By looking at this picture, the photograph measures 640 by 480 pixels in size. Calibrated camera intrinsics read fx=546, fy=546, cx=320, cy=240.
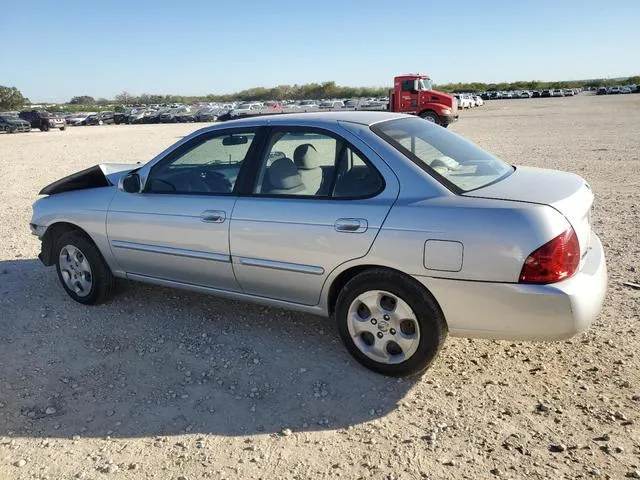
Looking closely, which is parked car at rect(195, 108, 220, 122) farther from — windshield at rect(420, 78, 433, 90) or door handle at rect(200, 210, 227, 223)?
door handle at rect(200, 210, 227, 223)

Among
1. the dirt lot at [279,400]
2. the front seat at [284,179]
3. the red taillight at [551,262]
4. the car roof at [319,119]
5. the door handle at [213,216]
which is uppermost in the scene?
the car roof at [319,119]

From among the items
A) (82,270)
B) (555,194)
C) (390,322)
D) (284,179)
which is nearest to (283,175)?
(284,179)

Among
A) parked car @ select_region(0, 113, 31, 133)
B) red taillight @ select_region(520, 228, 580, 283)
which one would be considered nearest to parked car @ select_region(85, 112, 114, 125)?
parked car @ select_region(0, 113, 31, 133)

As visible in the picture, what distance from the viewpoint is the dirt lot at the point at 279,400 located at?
9.14 feet

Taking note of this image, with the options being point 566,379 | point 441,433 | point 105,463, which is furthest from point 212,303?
point 566,379

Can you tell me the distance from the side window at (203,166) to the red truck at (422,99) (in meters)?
24.1

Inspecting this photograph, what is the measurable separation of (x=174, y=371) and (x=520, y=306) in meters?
2.29

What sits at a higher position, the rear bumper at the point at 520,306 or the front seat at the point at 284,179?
the front seat at the point at 284,179

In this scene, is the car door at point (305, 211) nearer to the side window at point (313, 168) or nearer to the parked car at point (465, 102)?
the side window at point (313, 168)

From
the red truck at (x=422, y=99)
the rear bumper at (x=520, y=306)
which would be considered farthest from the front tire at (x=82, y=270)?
the red truck at (x=422, y=99)

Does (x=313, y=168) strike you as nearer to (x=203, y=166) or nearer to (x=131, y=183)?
(x=203, y=166)

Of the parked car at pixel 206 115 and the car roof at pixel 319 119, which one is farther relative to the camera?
the parked car at pixel 206 115

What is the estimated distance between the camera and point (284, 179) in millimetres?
3869

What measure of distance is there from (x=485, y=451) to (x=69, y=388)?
2602mm
